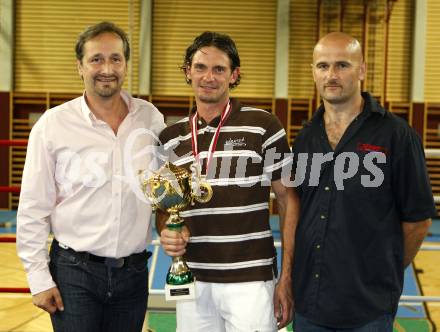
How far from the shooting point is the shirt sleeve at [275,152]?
2473 millimetres

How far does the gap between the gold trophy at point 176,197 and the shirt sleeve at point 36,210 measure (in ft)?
1.44

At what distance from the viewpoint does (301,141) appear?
2441 millimetres

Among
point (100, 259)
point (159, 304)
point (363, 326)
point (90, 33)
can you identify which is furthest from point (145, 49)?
point (363, 326)

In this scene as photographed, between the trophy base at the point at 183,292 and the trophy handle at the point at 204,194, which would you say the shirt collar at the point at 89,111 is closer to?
the trophy handle at the point at 204,194

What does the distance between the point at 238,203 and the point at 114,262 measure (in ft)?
2.05

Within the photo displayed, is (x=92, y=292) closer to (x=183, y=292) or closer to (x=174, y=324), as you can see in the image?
(x=183, y=292)

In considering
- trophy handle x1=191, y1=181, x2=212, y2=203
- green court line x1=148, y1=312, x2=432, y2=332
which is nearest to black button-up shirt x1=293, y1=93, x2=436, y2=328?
trophy handle x1=191, y1=181, x2=212, y2=203

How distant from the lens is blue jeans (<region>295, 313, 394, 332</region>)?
7.51 ft

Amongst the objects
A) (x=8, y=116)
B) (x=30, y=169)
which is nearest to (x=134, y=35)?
(x=8, y=116)

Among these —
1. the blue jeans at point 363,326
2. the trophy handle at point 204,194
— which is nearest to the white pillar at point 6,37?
the trophy handle at point 204,194

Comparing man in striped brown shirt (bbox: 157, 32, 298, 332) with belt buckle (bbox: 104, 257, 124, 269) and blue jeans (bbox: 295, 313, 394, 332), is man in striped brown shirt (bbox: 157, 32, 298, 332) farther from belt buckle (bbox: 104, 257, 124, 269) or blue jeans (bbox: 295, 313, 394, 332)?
belt buckle (bbox: 104, 257, 124, 269)

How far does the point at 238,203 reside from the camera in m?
2.40

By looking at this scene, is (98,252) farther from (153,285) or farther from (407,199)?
(153,285)

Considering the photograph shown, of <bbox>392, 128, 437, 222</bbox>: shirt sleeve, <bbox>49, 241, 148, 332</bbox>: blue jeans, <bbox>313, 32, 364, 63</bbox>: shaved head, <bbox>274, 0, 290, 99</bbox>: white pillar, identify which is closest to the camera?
Answer: <bbox>392, 128, 437, 222</bbox>: shirt sleeve
